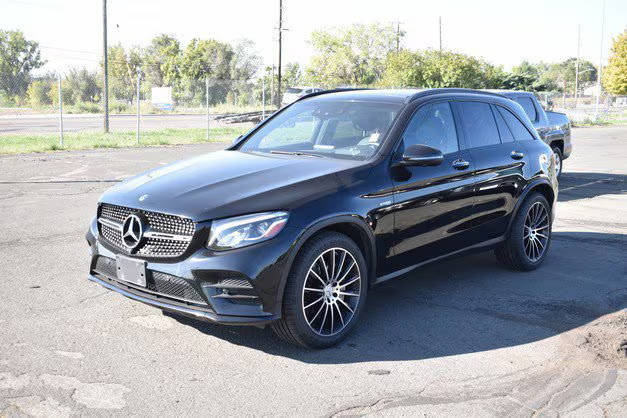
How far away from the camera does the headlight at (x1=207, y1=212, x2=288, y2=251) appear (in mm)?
3949

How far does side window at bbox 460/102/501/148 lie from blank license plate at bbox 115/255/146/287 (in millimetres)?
3048

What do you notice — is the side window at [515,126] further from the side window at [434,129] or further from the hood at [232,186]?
the hood at [232,186]

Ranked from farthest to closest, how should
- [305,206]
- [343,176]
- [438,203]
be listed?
[438,203]
[343,176]
[305,206]

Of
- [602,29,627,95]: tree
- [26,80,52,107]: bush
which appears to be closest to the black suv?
[602,29,627,95]: tree

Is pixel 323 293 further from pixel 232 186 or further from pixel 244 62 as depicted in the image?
pixel 244 62

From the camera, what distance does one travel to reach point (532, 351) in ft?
14.4

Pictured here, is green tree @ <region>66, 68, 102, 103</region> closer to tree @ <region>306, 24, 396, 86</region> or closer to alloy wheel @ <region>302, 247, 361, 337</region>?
tree @ <region>306, 24, 396, 86</region>

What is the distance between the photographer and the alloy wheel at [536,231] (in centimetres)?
646

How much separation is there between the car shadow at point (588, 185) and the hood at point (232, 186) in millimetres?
7903

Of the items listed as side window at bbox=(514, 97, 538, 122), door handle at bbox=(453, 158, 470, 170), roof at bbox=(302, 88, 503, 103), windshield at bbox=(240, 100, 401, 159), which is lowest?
door handle at bbox=(453, 158, 470, 170)

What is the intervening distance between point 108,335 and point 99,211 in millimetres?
878

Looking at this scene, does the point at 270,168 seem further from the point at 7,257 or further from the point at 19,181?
the point at 19,181

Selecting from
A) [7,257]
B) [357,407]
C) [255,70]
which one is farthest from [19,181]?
[255,70]

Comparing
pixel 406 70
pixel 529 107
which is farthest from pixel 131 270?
pixel 406 70
